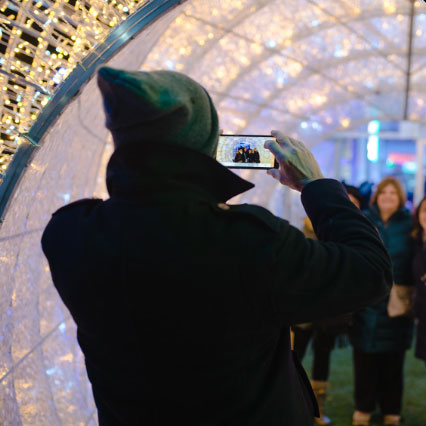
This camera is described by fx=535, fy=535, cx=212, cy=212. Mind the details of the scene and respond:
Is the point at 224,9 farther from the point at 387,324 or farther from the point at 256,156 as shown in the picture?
the point at 256,156

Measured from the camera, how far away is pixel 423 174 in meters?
11.9

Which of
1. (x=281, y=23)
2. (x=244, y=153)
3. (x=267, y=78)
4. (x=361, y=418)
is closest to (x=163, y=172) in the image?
(x=244, y=153)

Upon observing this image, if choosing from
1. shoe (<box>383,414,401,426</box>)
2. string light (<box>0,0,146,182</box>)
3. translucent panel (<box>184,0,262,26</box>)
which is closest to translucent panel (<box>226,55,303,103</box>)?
translucent panel (<box>184,0,262,26</box>)

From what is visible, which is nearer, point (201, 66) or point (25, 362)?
point (25, 362)

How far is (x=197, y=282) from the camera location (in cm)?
126

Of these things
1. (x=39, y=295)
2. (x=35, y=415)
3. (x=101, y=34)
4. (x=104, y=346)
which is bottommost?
(x=35, y=415)

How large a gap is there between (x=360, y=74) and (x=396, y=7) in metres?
1.78

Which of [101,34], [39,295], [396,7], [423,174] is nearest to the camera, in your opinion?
[101,34]

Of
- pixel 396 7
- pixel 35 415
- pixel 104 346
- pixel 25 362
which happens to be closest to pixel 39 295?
pixel 25 362

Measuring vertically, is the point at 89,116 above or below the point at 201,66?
below

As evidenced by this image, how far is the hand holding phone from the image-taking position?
5.09 feet

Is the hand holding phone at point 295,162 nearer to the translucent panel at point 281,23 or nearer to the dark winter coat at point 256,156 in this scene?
the dark winter coat at point 256,156

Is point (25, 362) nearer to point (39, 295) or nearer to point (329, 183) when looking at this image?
point (39, 295)

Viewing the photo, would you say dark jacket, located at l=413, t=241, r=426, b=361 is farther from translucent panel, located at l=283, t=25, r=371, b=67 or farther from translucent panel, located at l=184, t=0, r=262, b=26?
translucent panel, located at l=283, t=25, r=371, b=67
